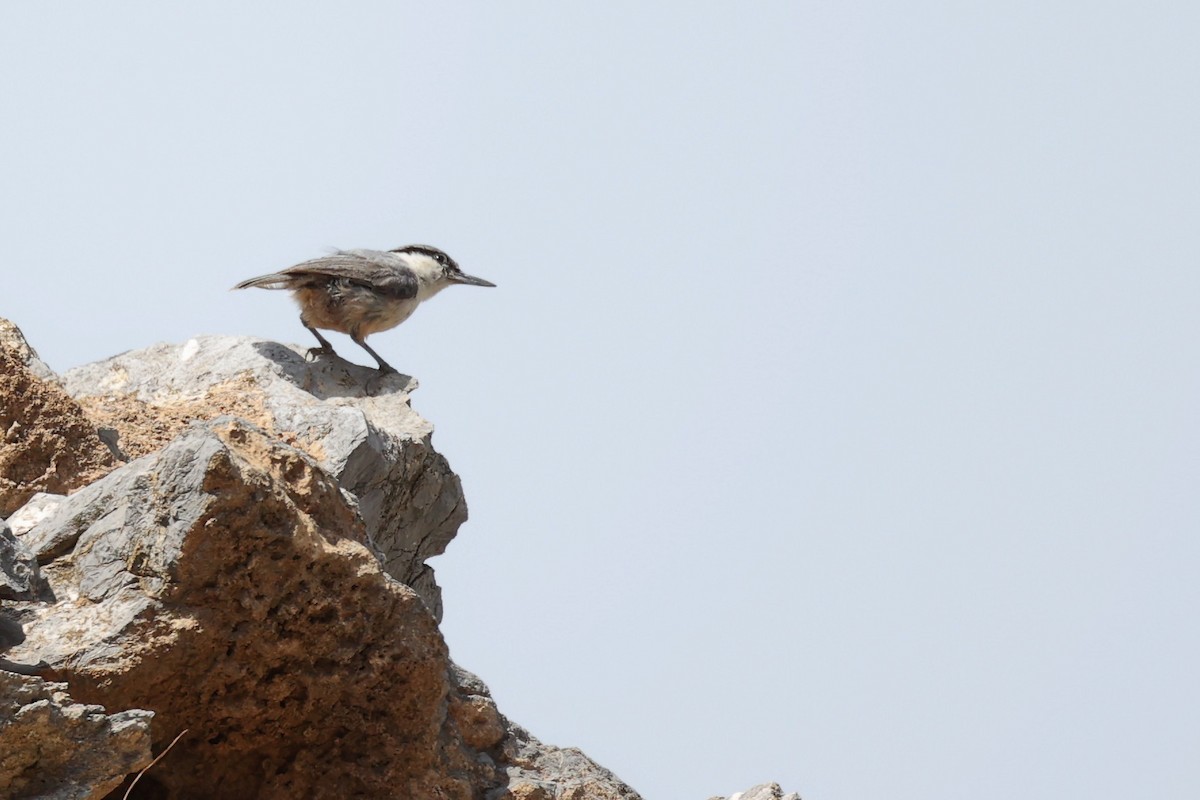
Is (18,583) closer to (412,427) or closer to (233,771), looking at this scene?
(233,771)

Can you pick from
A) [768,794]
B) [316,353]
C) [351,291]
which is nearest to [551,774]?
[768,794]

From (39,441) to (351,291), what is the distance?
4.92 m

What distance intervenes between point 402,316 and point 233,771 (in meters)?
6.64

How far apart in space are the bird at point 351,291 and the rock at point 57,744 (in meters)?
6.39

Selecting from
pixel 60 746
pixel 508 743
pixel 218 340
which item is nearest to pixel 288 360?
pixel 218 340

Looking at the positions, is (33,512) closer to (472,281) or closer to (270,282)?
(270,282)

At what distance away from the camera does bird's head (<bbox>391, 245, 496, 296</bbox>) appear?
1169cm

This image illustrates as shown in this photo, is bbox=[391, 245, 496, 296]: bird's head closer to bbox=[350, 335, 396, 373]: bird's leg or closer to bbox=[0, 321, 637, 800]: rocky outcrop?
bbox=[350, 335, 396, 373]: bird's leg

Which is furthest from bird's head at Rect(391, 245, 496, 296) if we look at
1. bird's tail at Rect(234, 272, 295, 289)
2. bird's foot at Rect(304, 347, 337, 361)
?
bird's foot at Rect(304, 347, 337, 361)

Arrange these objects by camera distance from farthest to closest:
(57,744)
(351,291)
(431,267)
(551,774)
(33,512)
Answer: (431,267) → (351,291) → (551,774) → (33,512) → (57,744)

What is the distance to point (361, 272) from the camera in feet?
34.6

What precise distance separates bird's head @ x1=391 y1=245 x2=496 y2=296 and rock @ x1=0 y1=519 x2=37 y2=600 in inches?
293

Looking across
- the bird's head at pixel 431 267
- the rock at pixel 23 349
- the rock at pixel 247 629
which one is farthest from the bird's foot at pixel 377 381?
the rock at pixel 247 629

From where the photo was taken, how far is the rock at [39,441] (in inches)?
216
